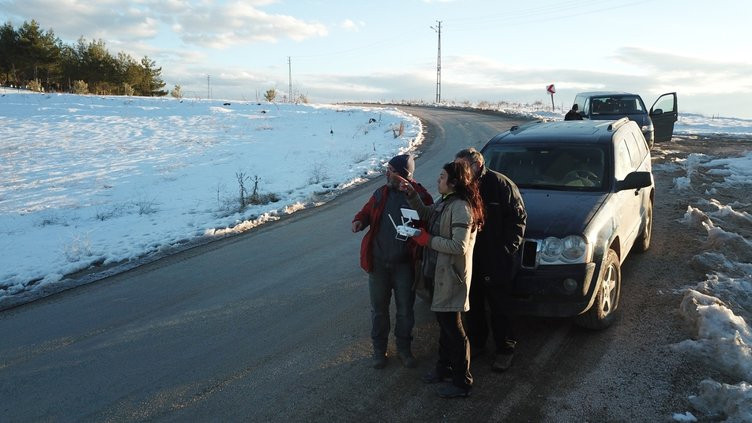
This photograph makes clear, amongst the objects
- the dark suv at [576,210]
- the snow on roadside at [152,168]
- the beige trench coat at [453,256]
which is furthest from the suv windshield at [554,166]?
the snow on roadside at [152,168]

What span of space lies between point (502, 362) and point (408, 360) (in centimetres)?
74

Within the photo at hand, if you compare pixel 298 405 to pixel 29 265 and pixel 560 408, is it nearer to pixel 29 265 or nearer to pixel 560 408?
pixel 560 408

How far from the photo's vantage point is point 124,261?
316 inches

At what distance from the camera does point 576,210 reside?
4871 millimetres

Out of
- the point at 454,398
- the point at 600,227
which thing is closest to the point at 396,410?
the point at 454,398

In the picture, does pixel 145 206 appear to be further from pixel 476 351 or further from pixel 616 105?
pixel 616 105

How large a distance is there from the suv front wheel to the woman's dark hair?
Answer: 5.29 ft

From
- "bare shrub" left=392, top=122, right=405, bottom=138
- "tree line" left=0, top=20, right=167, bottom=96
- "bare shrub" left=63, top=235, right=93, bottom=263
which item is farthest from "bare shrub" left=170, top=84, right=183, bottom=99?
"bare shrub" left=63, top=235, right=93, bottom=263

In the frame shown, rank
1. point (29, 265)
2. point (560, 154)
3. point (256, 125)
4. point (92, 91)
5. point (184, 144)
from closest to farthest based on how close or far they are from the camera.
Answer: point (560, 154)
point (29, 265)
point (184, 144)
point (256, 125)
point (92, 91)

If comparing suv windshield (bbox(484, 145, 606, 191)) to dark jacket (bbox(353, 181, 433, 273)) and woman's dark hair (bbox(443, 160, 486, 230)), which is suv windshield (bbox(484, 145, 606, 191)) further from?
woman's dark hair (bbox(443, 160, 486, 230))

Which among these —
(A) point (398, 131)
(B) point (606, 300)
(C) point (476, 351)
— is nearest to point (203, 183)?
(A) point (398, 131)

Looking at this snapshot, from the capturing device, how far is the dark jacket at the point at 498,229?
4.10 m

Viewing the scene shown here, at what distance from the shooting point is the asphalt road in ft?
12.7

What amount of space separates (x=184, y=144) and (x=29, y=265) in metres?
16.5
